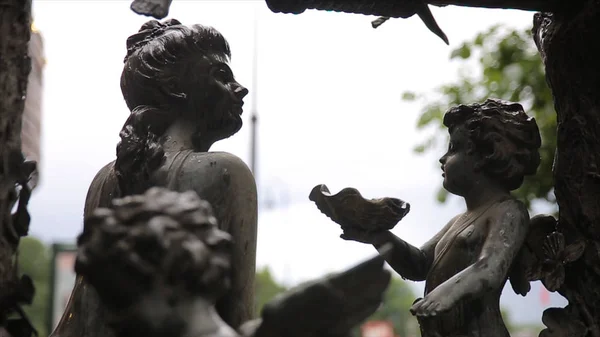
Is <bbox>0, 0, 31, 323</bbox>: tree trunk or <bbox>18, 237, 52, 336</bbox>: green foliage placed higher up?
<bbox>0, 0, 31, 323</bbox>: tree trunk

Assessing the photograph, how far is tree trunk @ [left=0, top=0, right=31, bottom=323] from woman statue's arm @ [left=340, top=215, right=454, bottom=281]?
1372mm

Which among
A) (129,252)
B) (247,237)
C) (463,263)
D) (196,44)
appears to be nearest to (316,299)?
(129,252)

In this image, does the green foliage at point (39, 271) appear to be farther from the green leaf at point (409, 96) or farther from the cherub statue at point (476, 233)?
the cherub statue at point (476, 233)

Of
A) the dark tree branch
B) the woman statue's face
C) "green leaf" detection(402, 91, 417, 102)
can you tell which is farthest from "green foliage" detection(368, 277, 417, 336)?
the dark tree branch

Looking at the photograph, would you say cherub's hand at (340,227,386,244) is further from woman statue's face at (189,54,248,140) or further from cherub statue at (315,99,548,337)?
woman statue's face at (189,54,248,140)

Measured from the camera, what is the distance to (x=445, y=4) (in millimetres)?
4461

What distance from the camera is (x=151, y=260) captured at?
2.55 metres

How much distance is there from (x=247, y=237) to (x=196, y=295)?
4.68ft

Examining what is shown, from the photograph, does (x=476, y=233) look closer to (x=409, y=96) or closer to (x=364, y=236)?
(x=364, y=236)

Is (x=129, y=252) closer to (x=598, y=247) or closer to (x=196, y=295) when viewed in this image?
(x=196, y=295)

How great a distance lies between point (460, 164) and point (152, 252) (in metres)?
2.15

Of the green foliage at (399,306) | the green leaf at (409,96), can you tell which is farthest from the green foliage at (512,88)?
the green foliage at (399,306)

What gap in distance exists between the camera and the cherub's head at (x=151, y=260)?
254 cm

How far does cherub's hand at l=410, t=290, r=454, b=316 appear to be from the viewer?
3.87m
